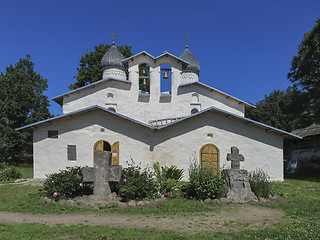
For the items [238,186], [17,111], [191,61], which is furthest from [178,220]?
[17,111]

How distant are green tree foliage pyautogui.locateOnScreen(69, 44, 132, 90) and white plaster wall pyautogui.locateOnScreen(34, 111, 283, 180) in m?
18.5

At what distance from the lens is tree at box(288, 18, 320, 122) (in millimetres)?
23645

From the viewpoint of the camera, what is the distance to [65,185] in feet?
30.4

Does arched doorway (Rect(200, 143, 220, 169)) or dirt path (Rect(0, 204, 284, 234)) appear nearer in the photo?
dirt path (Rect(0, 204, 284, 234))

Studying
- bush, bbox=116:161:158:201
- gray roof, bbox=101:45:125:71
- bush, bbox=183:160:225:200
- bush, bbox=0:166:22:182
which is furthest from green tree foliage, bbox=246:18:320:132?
bush, bbox=0:166:22:182

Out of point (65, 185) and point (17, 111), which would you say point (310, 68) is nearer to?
point (65, 185)

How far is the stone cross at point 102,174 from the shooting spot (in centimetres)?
939

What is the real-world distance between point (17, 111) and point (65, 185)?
24.3 metres

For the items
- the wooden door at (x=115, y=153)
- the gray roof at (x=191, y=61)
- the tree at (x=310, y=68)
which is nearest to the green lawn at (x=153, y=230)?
the wooden door at (x=115, y=153)

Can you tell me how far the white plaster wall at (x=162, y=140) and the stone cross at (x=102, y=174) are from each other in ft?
20.7

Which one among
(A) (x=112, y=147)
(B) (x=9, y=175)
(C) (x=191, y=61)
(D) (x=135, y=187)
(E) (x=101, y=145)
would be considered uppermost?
(C) (x=191, y=61)

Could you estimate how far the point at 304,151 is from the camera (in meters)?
24.4

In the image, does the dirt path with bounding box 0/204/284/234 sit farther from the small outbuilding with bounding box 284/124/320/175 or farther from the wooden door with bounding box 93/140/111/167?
the small outbuilding with bounding box 284/124/320/175

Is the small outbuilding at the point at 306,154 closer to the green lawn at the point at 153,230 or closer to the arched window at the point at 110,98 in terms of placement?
the green lawn at the point at 153,230
